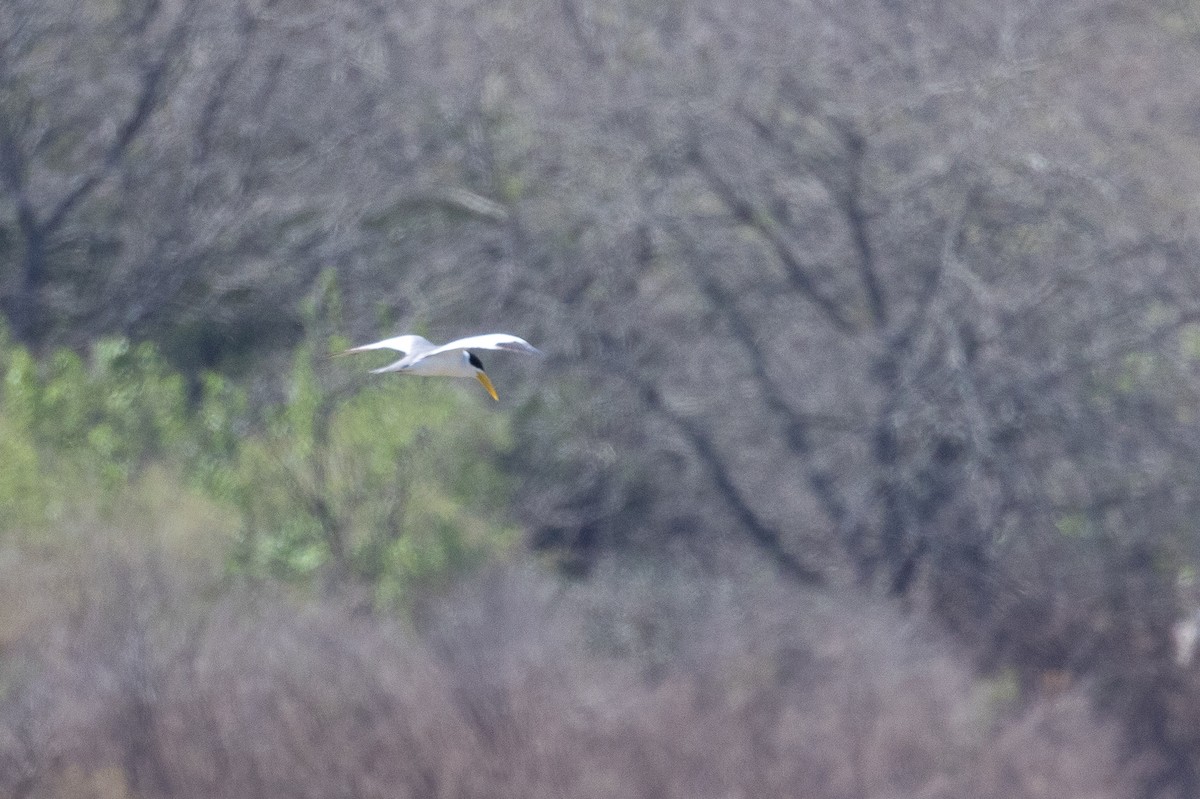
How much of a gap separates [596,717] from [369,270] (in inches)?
196

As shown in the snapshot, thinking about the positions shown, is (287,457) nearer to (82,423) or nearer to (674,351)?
(82,423)

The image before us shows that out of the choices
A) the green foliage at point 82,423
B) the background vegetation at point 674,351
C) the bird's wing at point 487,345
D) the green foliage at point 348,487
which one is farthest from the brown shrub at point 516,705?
the bird's wing at point 487,345

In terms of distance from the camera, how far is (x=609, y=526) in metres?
16.0

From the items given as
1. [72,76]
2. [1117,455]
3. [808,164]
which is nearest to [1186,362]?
[1117,455]

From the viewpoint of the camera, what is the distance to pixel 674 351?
15.7 m

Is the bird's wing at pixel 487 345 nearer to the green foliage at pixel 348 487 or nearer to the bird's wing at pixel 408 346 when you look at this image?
the bird's wing at pixel 408 346

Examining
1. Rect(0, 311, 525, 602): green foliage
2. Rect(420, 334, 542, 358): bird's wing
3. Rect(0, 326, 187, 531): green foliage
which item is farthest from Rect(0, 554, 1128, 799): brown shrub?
Rect(420, 334, 542, 358): bird's wing

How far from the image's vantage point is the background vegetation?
535 inches

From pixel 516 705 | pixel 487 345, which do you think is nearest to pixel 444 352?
pixel 487 345

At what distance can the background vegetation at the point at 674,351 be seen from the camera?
13.6m

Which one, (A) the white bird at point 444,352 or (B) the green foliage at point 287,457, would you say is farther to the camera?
(B) the green foliage at point 287,457

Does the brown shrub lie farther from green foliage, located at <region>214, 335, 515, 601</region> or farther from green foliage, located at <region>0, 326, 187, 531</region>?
green foliage, located at <region>0, 326, 187, 531</region>

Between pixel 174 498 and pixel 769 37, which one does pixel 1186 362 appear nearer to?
pixel 769 37

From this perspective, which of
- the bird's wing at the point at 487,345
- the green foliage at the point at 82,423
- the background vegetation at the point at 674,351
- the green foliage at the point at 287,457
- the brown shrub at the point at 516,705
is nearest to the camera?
the bird's wing at the point at 487,345
